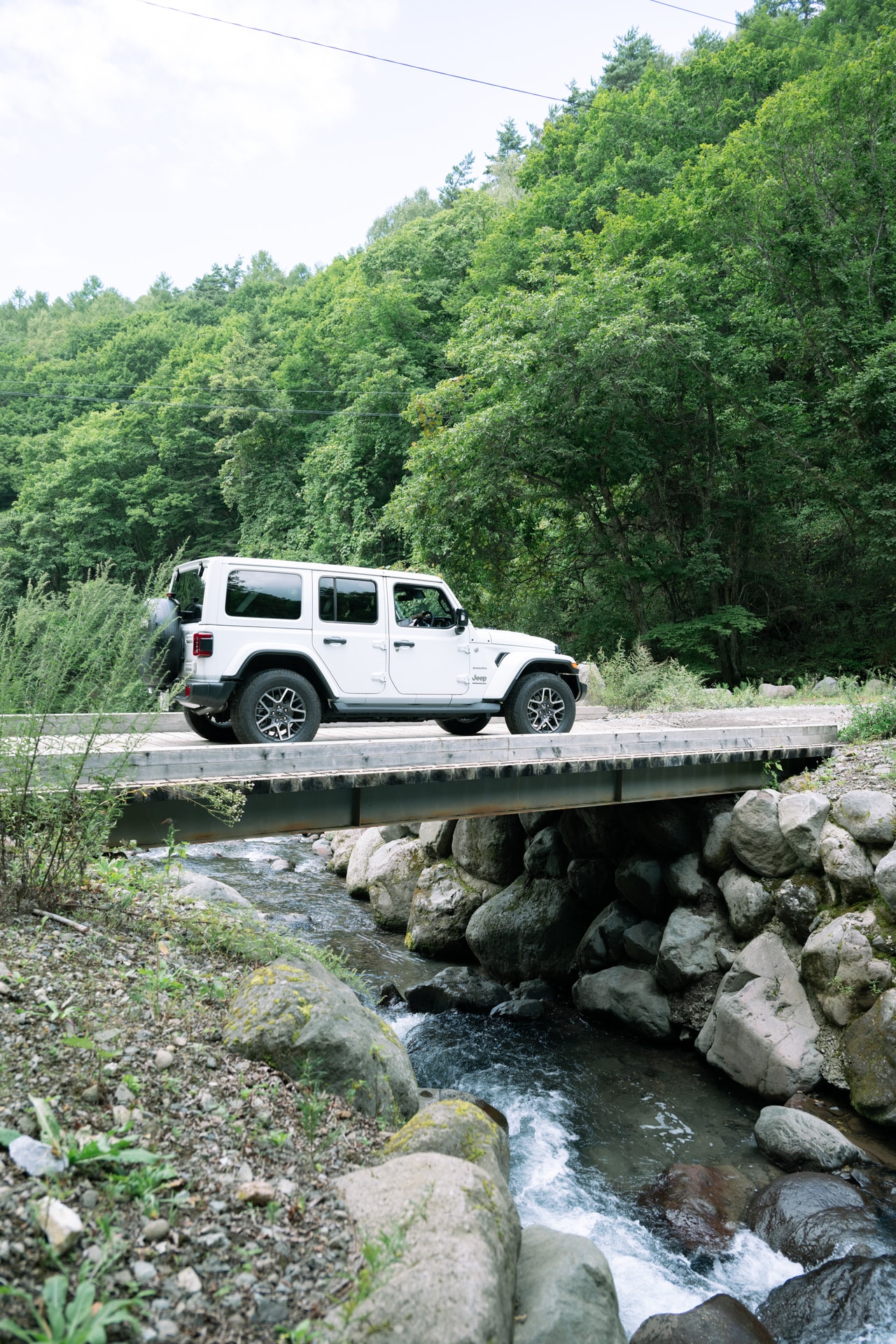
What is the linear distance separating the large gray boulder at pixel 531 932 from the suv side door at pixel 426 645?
384cm

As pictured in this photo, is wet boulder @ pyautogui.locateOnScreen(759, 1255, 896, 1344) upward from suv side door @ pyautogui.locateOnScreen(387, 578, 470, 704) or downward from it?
downward

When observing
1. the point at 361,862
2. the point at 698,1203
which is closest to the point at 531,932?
the point at 361,862

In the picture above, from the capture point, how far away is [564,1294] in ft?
11.7

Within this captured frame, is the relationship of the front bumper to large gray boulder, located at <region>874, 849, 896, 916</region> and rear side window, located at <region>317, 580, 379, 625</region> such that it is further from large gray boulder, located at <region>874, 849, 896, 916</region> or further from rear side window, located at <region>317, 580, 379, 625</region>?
large gray boulder, located at <region>874, 849, 896, 916</region>

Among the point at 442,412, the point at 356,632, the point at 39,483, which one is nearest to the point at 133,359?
the point at 39,483

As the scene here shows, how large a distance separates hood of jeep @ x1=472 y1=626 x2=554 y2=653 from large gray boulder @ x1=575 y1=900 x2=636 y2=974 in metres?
3.48

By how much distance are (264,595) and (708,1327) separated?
633cm

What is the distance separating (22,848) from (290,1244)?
2.69 meters

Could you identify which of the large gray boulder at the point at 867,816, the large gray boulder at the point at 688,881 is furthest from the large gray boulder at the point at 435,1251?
the large gray boulder at the point at 688,881

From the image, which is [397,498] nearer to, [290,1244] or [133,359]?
[290,1244]

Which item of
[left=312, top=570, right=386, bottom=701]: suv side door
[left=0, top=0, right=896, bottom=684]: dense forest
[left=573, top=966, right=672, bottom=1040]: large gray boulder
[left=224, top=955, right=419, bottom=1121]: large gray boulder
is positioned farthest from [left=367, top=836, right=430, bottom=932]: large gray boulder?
[left=224, top=955, right=419, bottom=1121]: large gray boulder

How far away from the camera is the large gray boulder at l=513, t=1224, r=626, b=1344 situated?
11.2 feet

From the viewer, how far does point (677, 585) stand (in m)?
25.0

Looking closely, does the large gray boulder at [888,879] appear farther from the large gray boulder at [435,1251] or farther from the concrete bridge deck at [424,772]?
the large gray boulder at [435,1251]
